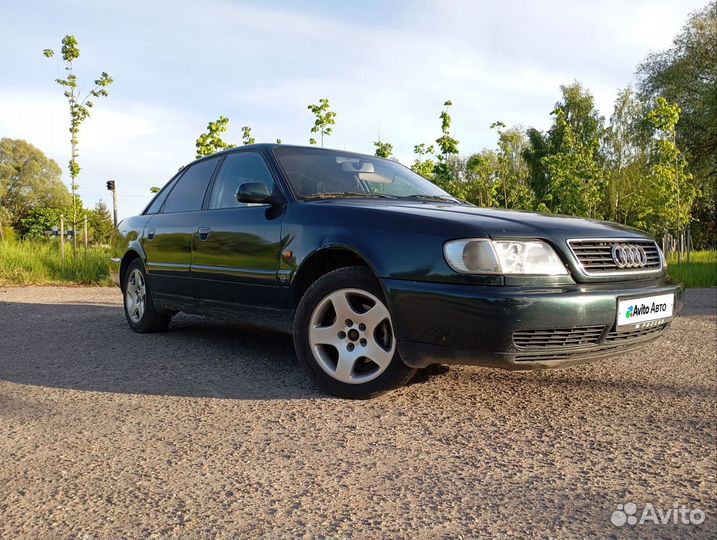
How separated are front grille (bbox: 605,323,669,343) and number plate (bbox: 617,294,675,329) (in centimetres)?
3

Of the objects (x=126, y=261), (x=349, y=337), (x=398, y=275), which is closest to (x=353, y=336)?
(x=349, y=337)

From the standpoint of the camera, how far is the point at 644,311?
10.3 ft

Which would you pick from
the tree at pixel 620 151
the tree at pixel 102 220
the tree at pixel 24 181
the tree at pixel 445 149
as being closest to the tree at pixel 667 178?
the tree at pixel 445 149

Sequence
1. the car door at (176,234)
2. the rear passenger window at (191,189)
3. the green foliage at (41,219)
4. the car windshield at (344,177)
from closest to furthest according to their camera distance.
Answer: the car windshield at (344,177) < the car door at (176,234) < the rear passenger window at (191,189) < the green foliage at (41,219)

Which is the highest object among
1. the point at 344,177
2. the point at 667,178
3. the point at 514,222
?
the point at 667,178

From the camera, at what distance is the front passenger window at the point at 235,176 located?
13.6 feet

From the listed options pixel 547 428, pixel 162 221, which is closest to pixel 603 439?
pixel 547 428

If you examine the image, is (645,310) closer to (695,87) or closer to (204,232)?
(204,232)

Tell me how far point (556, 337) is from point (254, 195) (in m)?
1.94

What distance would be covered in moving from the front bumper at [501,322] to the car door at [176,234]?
7.14 feet

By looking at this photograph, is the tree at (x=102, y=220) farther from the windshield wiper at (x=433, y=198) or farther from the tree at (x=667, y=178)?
the windshield wiper at (x=433, y=198)

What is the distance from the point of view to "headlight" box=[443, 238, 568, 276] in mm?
2797

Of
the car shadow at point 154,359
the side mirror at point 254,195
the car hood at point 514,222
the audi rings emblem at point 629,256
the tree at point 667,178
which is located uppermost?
the tree at point 667,178

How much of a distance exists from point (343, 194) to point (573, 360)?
1740mm
